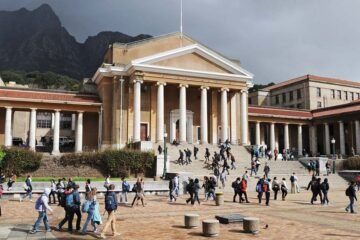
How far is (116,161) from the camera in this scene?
105 ft

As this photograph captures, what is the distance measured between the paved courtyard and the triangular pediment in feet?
76.0

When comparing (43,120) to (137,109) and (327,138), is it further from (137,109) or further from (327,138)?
(327,138)

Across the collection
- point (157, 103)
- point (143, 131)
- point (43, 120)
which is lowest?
point (143, 131)

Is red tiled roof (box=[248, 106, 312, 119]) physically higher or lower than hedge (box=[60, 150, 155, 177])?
higher

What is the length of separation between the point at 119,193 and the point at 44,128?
5205 cm

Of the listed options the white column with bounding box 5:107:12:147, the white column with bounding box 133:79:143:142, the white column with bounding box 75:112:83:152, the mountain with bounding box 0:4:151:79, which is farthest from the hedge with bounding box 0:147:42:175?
the mountain with bounding box 0:4:151:79

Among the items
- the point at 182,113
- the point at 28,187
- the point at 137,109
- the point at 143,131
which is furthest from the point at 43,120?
the point at 28,187

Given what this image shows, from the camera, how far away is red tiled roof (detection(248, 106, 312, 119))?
5397cm

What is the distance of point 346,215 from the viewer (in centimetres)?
1714

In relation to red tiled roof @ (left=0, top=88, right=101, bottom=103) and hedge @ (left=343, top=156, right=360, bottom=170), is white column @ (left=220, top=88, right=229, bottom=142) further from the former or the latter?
red tiled roof @ (left=0, top=88, right=101, bottom=103)

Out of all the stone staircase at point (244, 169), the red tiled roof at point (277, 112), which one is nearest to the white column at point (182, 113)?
the stone staircase at point (244, 169)

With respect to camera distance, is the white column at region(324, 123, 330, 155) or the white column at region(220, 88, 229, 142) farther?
the white column at region(324, 123, 330, 155)

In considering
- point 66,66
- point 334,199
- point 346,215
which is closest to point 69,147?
point 334,199

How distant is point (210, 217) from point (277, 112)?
42.1 m
